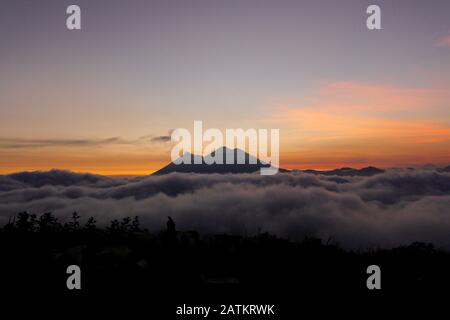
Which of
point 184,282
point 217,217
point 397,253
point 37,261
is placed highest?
point 37,261

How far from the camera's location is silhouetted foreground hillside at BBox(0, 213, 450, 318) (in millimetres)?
13625

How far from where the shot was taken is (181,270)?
48.8 ft

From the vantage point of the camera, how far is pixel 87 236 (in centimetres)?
1695

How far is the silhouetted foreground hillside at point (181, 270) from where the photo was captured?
13.6m
